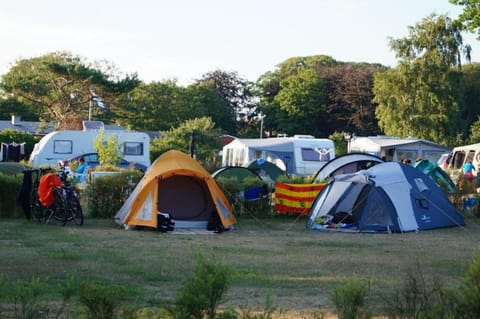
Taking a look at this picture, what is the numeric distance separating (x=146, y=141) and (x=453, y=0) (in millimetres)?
12508

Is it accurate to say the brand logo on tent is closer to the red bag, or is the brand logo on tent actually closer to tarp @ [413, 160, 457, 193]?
tarp @ [413, 160, 457, 193]

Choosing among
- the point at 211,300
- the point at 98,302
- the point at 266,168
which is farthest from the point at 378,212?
the point at 266,168

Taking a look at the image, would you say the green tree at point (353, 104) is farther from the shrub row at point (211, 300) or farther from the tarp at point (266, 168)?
the shrub row at point (211, 300)

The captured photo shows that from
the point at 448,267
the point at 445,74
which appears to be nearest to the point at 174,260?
the point at 448,267

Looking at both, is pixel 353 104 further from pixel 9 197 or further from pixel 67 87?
pixel 9 197

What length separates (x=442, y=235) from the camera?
532 inches

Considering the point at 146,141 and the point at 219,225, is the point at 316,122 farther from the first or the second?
the point at 219,225

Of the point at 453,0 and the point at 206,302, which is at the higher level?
the point at 453,0

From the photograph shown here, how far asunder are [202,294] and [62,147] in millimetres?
24697

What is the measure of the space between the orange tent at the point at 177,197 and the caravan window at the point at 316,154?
15415 mm

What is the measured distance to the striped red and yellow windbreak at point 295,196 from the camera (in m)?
16.1

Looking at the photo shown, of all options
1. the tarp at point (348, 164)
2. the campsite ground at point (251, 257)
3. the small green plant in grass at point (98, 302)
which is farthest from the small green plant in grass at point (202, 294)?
the tarp at point (348, 164)

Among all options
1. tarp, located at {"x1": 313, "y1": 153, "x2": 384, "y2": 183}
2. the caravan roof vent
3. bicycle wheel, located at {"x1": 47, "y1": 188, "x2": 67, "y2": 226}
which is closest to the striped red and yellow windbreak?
tarp, located at {"x1": 313, "y1": 153, "x2": 384, "y2": 183}

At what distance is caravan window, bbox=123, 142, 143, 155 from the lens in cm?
2856
